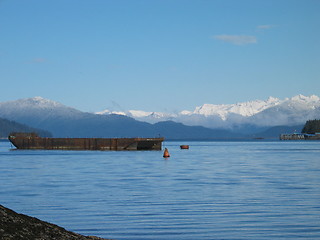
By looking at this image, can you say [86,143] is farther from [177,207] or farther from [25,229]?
[25,229]

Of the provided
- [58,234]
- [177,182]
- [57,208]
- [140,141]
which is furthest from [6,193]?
[140,141]

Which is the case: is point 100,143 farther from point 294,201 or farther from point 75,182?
point 294,201

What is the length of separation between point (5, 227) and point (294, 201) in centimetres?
2479

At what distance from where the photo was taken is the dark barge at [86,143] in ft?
559

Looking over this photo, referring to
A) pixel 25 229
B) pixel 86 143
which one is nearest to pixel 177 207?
pixel 25 229

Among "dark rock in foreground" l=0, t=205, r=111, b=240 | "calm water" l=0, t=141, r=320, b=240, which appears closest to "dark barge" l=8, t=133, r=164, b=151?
"calm water" l=0, t=141, r=320, b=240

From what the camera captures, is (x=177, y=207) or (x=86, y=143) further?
(x=86, y=143)

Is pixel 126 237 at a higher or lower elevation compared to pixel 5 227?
lower

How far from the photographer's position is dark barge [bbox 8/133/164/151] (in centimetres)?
17038

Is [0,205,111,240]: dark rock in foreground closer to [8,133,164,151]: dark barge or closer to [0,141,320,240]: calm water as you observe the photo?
[0,141,320,240]: calm water

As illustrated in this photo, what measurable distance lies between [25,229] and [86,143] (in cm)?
16149

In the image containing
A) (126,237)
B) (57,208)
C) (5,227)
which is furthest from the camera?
(57,208)

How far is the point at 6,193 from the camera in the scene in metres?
43.5

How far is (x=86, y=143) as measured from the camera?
177625mm
